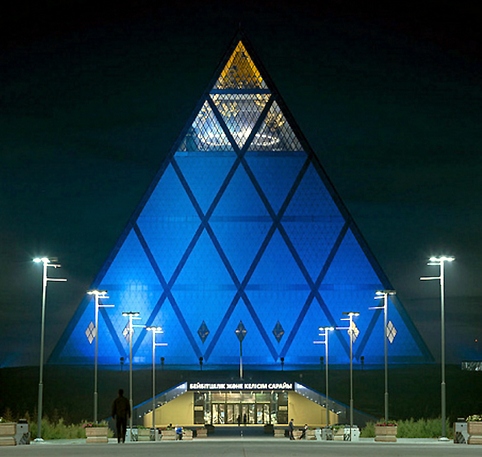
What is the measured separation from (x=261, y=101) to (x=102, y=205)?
34.3 feet

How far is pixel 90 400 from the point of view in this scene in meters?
53.8

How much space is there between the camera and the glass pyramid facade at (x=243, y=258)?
191ft

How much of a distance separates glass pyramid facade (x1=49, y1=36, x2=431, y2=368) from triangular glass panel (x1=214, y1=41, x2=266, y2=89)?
73 millimetres

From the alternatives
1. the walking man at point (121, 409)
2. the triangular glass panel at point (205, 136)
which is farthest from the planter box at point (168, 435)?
the walking man at point (121, 409)

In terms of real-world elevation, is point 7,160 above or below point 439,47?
below

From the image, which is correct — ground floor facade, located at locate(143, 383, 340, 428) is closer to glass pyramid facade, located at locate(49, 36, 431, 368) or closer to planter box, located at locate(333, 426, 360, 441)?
glass pyramid facade, located at locate(49, 36, 431, 368)

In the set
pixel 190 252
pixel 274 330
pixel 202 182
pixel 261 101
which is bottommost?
pixel 274 330

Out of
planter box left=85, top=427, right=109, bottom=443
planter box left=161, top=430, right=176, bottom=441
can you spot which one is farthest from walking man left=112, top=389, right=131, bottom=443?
planter box left=161, top=430, right=176, bottom=441

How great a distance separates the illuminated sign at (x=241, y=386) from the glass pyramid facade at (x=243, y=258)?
6.12ft

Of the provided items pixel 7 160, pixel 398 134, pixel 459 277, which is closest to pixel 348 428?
pixel 459 277

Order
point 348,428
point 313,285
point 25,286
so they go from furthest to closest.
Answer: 1. point 313,285
2. point 25,286
3. point 348,428

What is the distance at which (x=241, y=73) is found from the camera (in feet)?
193

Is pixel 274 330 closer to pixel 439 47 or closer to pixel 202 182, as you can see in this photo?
pixel 202 182

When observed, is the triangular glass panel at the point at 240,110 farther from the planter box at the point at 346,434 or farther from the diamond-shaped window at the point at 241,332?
the planter box at the point at 346,434
